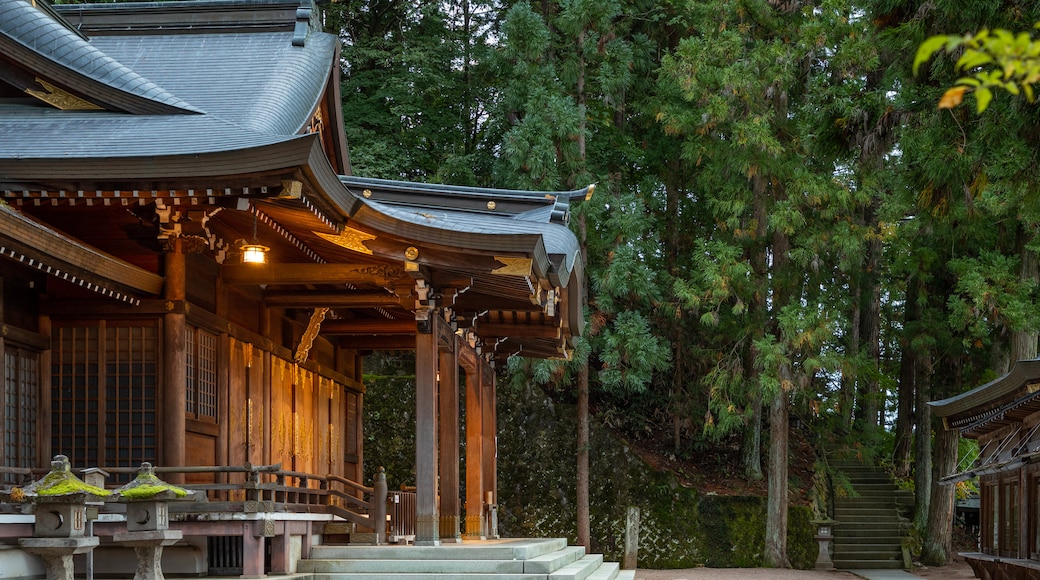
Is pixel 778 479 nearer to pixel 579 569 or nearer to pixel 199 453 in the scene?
pixel 579 569

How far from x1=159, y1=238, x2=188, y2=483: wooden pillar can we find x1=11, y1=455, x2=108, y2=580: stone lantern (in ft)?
9.99

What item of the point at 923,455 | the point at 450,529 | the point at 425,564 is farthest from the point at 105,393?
the point at 923,455

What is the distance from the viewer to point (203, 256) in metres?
12.0

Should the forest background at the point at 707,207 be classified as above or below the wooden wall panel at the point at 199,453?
above

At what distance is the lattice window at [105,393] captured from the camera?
11.4 metres

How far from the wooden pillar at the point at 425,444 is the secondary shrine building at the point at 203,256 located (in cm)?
2

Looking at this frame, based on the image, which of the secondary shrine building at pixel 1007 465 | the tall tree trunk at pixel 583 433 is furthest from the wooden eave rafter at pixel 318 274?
the tall tree trunk at pixel 583 433

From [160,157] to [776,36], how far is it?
1924 centimetres

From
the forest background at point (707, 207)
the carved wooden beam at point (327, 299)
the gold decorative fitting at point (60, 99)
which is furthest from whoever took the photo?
the forest background at point (707, 207)

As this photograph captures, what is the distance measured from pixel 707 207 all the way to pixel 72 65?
1711 cm

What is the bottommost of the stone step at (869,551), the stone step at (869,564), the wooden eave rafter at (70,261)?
the stone step at (869,564)

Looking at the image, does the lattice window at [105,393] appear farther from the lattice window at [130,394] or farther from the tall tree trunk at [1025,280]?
the tall tree trunk at [1025,280]

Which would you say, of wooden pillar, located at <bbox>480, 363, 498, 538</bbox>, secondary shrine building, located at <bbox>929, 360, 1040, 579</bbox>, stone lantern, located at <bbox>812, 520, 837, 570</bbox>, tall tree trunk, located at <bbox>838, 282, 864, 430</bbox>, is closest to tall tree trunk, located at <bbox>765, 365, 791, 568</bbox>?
stone lantern, located at <bbox>812, 520, 837, 570</bbox>

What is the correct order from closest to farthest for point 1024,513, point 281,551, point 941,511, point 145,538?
point 145,538 < point 281,551 < point 1024,513 < point 941,511
